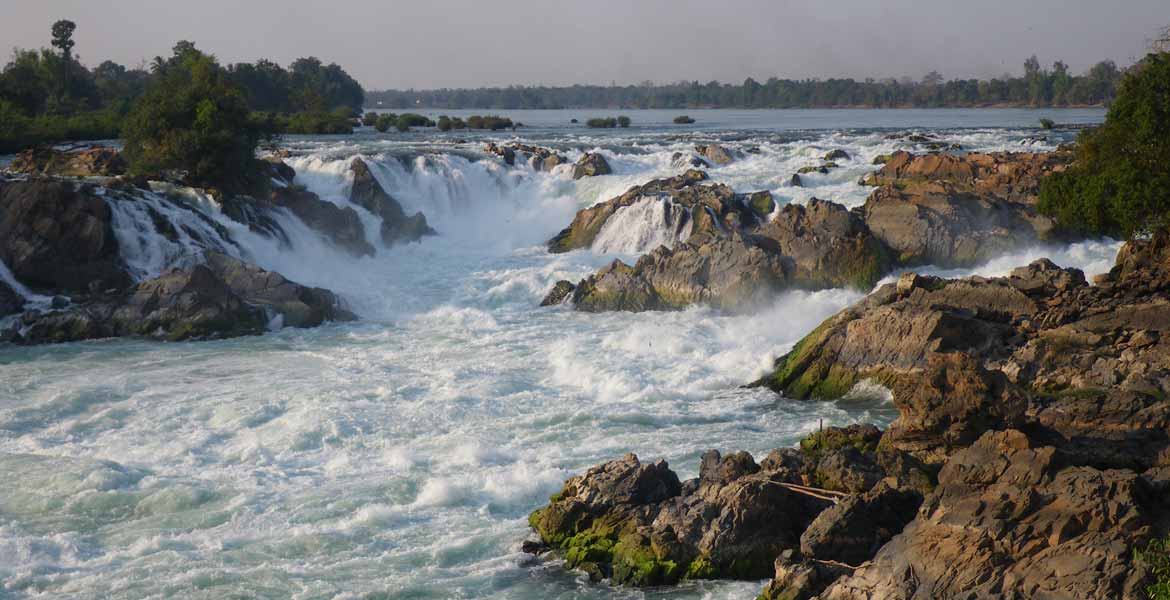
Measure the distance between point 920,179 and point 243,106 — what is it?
69.1 feet

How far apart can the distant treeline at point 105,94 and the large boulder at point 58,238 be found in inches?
377

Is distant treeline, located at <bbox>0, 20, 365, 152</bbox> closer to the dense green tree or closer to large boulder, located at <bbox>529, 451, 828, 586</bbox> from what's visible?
the dense green tree

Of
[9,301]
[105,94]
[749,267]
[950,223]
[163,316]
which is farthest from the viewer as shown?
[105,94]

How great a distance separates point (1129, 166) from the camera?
22.5 m

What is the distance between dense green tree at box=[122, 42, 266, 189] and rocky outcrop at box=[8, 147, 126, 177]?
4.93 feet

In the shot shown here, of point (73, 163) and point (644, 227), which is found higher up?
point (73, 163)

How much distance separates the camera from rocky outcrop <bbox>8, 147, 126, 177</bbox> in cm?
3550

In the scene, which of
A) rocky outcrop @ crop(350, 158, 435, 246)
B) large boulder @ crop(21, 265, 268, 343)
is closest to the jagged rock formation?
large boulder @ crop(21, 265, 268, 343)

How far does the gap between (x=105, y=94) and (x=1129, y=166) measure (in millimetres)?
73136

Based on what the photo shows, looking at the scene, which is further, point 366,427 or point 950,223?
point 950,223

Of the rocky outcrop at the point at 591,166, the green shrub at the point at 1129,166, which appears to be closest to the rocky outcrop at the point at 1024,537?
the green shrub at the point at 1129,166

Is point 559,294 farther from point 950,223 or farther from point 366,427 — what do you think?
point 366,427

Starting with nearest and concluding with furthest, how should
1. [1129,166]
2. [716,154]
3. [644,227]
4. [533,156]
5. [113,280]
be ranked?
[1129,166]
[113,280]
[644,227]
[533,156]
[716,154]

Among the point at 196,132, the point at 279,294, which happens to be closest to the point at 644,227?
the point at 279,294
